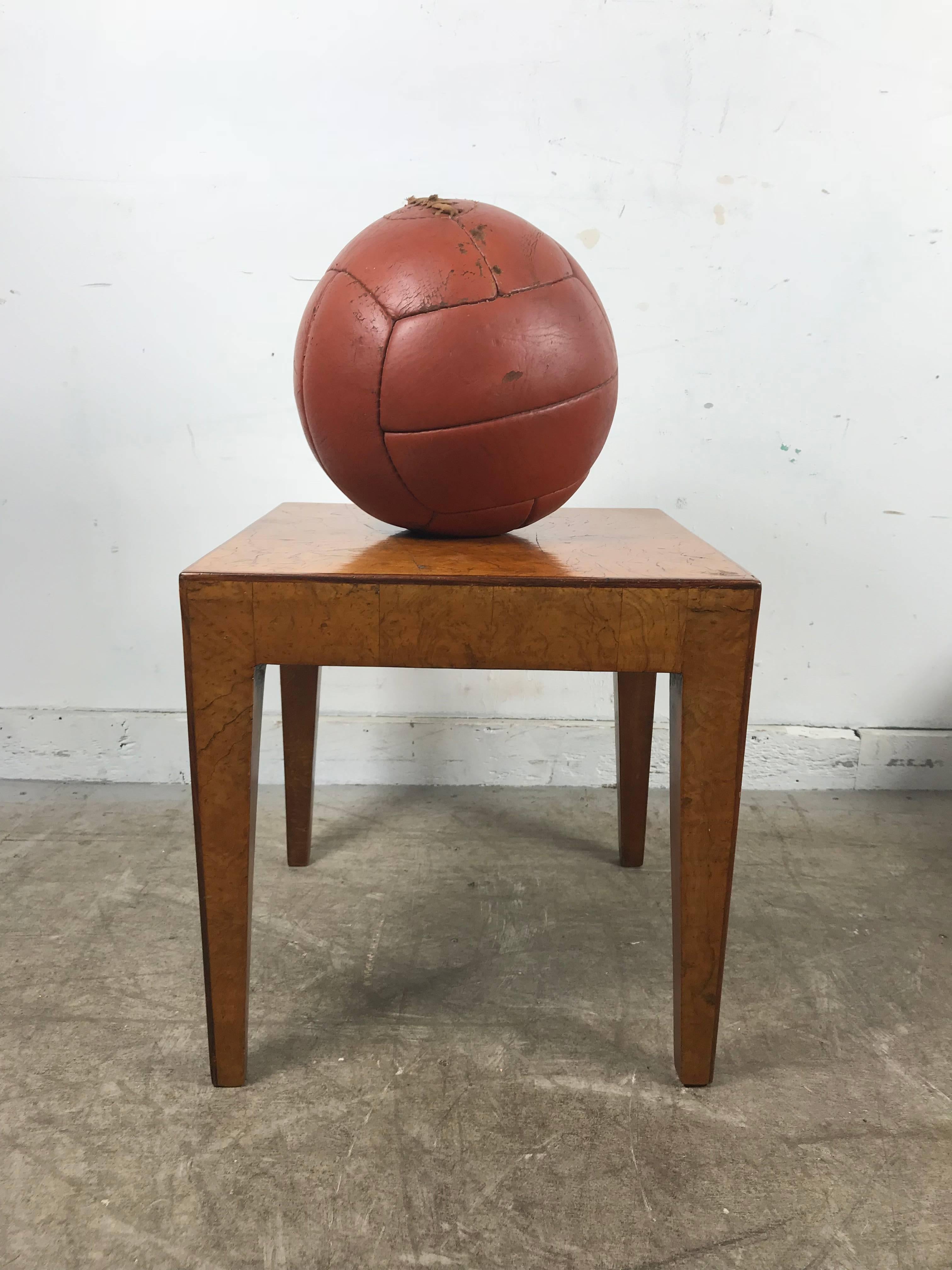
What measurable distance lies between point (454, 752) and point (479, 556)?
0.91m

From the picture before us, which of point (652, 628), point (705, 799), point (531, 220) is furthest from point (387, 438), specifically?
point (531, 220)

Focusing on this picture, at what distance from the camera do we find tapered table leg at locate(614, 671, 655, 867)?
1.61 meters

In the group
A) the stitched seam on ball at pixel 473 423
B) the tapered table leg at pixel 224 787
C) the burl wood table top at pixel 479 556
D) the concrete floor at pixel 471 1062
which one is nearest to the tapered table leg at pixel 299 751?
the concrete floor at pixel 471 1062

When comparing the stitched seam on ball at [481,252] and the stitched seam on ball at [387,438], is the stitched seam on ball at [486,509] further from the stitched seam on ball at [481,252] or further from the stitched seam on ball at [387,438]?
the stitched seam on ball at [481,252]

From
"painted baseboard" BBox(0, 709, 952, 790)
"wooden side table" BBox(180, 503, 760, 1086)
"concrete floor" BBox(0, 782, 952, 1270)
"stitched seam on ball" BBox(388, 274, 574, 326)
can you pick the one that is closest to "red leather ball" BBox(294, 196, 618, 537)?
"stitched seam on ball" BBox(388, 274, 574, 326)

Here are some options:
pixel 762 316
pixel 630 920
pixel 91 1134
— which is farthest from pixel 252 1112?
pixel 762 316

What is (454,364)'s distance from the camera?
1040 mm

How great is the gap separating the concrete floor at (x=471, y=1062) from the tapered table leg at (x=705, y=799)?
4.1 inches

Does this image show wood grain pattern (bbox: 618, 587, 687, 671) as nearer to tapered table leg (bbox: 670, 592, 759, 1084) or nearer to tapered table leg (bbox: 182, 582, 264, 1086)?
tapered table leg (bbox: 670, 592, 759, 1084)

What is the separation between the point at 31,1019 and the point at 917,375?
1802 millimetres

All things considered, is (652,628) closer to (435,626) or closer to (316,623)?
(435,626)

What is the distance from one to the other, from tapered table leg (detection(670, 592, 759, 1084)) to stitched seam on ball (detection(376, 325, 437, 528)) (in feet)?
1.11

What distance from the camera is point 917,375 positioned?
1853 millimetres

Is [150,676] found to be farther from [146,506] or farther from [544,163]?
[544,163]
